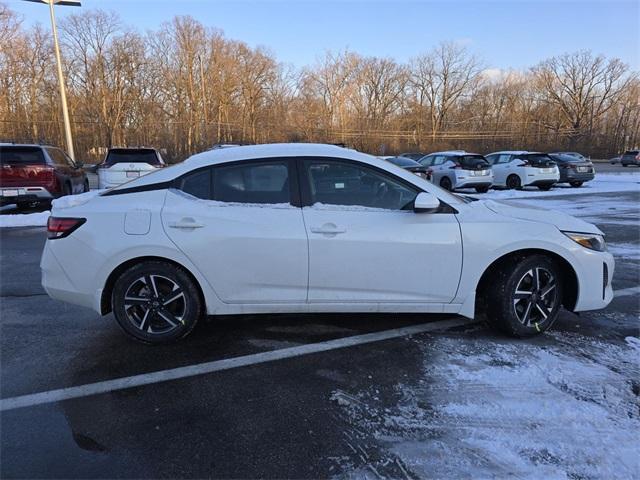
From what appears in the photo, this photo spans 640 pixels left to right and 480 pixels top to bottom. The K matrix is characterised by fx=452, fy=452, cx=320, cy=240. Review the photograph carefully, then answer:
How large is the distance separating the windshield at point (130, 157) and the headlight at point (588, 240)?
11.1 meters

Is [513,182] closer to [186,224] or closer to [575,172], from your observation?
[575,172]

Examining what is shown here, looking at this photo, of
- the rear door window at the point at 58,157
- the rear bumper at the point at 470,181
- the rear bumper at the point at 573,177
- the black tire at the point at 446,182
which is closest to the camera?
the rear door window at the point at 58,157

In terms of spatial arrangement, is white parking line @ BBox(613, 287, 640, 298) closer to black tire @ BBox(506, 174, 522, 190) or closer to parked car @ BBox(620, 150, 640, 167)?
black tire @ BBox(506, 174, 522, 190)

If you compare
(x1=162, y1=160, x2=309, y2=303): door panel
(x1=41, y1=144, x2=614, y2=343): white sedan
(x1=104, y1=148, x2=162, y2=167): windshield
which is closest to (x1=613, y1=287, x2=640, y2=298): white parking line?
(x1=41, y1=144, x2=614, y2=343): white sedan

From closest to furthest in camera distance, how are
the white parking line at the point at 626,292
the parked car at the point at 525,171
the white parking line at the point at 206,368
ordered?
the white parking line at the point at 206,368, the white parking line at the point at 626,292, the parked car at the point at 525,171

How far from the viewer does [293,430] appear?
2.66 m

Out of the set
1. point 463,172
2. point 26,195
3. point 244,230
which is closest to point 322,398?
point 244,230

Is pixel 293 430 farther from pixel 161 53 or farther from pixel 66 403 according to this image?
pixel 161 53

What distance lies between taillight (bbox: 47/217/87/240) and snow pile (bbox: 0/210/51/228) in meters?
7.67

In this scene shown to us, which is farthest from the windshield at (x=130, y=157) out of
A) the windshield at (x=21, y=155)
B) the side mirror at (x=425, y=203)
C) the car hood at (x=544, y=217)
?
the car hood at (x=544, y=217)

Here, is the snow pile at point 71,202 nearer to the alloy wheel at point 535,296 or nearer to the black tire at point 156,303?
the black tire at point 156,303

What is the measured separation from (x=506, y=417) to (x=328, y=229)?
1803 millimetres

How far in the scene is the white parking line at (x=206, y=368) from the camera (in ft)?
9.86

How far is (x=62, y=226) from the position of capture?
372cm
